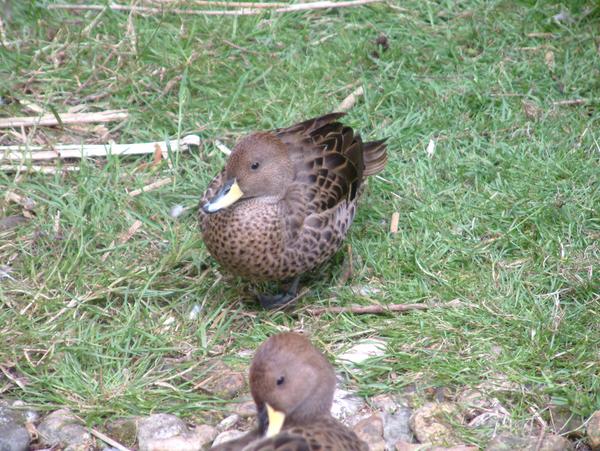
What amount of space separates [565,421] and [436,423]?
520 mm

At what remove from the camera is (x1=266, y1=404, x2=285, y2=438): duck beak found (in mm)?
3607

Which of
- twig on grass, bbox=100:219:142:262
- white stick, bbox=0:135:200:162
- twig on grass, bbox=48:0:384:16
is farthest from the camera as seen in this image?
twig on grass, bbox=48:0:384:16

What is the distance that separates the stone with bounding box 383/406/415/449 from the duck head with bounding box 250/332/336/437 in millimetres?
517

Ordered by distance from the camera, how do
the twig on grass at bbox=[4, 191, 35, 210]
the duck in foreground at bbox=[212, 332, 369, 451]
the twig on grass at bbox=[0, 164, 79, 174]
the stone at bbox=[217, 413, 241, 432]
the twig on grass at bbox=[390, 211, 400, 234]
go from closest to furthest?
the duck in foreground at bbox=[212, 332, 369, 451]
the stone at bbox=[217, 413, 241, 432]
the twig on grass at bbox=[390, 211, 400, 234]
the twig on grass at bbox=[4, 191, 35, 210]
the twig on grass at bbox=[0, 164, 79, 174]

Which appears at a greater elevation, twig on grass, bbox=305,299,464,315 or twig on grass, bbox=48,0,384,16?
twig on grass, bbox=48,0,384,16

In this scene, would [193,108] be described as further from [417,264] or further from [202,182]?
[417,264]

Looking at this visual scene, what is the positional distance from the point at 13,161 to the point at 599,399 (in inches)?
135

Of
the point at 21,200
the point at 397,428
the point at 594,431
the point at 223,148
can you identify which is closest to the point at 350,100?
the point at 223,148

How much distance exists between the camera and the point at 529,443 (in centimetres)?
412

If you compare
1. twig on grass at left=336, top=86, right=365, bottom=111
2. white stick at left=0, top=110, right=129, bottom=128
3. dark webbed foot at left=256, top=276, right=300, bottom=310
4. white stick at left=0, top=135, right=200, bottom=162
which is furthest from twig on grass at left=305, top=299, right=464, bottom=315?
white stick at left=0, top=110, right=129, bottom=128

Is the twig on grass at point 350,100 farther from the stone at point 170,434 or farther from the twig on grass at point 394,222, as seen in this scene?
the stone at point 170,434

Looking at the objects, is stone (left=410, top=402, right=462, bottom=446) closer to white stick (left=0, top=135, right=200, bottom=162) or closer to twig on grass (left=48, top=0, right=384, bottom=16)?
white stick (left=0, top=135, right=200, bottom=162)

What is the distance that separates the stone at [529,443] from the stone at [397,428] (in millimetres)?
333

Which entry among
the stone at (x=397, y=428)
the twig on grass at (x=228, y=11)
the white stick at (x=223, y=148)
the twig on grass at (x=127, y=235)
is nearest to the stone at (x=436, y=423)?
→ the stone at (x=397, y=428)
